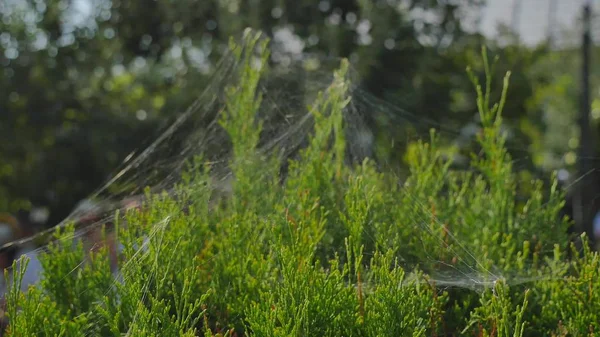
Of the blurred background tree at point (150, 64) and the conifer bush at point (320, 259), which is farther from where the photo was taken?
the blurred background tree at point (150, 64)

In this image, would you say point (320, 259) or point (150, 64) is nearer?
point (320, 259)

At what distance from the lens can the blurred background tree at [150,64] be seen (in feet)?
37.9

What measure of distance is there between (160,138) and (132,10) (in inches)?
367

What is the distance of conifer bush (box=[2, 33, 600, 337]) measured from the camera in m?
2.63

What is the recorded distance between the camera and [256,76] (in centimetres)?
371

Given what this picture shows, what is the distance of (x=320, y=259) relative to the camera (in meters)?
3.23

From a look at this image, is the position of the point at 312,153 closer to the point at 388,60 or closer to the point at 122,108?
the point at 388,60

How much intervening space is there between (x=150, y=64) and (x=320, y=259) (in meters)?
10.5

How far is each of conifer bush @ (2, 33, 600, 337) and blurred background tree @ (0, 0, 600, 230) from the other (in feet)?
24.2

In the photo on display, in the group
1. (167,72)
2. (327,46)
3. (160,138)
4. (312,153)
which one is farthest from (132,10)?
(312,153)

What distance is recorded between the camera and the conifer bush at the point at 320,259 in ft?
8.62

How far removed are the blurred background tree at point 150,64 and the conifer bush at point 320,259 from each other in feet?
24.2

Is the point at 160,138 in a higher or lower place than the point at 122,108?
higher

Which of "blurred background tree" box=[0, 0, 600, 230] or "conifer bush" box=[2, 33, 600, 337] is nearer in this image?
"conifer bush" box=[2, 33, 600, 337]
